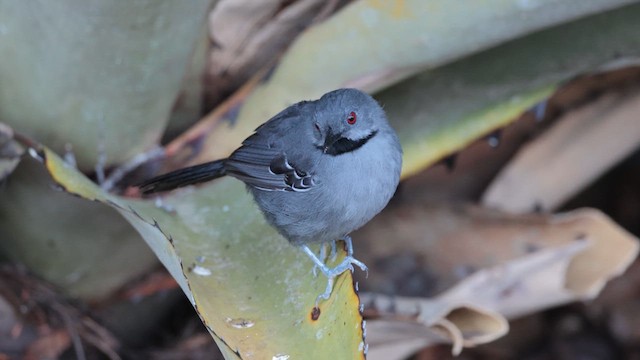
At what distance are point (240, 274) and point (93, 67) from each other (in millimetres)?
418

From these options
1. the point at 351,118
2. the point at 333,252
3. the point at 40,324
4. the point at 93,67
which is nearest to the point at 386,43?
the point at 351,118

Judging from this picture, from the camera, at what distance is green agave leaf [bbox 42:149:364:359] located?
0.99 m

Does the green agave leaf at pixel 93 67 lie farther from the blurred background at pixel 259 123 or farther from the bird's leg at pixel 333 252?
the bird's leg at pixel 333 252

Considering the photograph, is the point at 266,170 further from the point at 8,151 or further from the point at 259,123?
the point at 8,151

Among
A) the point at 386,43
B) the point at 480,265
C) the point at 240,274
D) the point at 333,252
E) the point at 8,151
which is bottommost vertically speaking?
the point at 480,265

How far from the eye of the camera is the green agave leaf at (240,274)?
987mm

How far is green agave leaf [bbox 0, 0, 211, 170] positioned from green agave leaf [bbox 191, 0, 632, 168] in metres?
0.15

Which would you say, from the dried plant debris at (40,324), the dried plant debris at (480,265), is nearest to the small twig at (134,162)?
the dried plant debris at (40,324)

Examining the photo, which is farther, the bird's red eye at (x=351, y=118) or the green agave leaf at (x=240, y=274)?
the bird's red eye at (x=351, y=118)

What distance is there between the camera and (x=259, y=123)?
142 cm

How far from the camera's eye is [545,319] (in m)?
1.95

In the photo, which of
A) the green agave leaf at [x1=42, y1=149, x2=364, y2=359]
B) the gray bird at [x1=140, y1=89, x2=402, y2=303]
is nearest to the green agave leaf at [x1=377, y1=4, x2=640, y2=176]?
the gray bird at [x1=140, y1=89, x2=402, y2=303]

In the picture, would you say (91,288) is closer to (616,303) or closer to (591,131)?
(591,131)

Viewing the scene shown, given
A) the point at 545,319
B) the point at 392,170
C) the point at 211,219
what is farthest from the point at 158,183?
the point at 545,319
